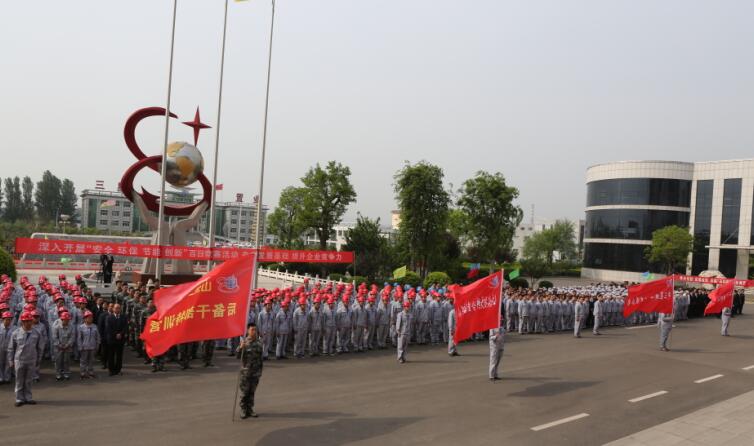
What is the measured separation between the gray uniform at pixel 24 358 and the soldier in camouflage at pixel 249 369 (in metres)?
3.67

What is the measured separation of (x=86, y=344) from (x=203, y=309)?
13.6 feet

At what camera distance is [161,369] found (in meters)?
12.5

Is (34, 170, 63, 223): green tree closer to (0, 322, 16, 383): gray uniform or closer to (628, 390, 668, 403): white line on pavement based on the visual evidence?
(0, 322, 16, 383): gray uniform

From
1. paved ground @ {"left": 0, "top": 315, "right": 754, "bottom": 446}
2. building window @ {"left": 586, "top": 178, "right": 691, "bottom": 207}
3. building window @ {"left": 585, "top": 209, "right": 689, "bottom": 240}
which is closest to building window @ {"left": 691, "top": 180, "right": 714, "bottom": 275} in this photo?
building window @ {"left": 586, "top": 178, "right": 691, "bottom": 207}

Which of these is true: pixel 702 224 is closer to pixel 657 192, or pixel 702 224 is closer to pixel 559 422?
pixel 657 192

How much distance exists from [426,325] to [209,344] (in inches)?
299

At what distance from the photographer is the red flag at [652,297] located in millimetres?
18312

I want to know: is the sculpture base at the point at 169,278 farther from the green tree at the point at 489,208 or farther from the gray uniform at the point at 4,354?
the green tree at the point at 489,208

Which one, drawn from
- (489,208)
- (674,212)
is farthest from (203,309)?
(674,212)

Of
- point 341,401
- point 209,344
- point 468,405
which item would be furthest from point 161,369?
point 468,405

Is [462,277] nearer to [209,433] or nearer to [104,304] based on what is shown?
[104,304]

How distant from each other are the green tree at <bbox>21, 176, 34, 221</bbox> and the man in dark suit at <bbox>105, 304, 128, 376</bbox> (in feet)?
325

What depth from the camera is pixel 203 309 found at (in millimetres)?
8961

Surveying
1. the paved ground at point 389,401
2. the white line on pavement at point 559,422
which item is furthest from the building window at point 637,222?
the white line on pavement at point 559,422
